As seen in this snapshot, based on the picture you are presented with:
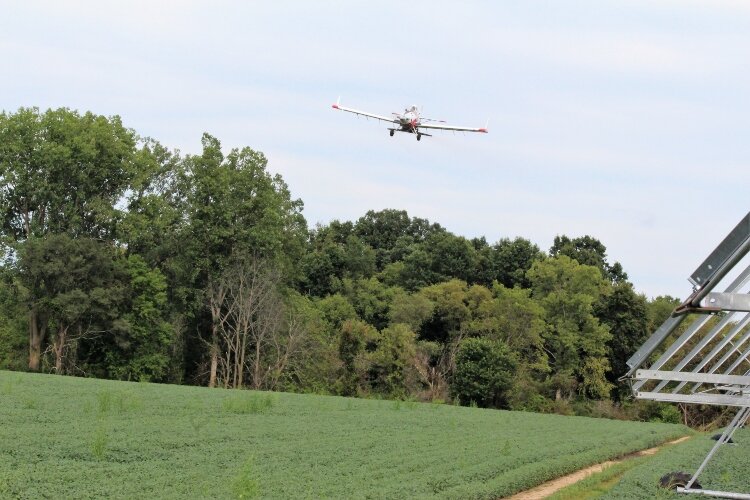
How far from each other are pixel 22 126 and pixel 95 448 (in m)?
44.8

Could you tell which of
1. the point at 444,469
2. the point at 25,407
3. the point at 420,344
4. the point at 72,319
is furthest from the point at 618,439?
the point at 72,319

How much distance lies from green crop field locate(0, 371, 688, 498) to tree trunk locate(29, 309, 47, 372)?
23.7 m

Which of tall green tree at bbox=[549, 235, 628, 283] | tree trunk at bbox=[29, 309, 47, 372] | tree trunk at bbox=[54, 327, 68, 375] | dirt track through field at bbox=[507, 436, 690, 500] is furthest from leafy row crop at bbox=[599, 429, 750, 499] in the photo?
tall green tree at bbox=[549, 235, 628, 283]

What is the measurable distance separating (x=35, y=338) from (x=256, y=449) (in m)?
41.4

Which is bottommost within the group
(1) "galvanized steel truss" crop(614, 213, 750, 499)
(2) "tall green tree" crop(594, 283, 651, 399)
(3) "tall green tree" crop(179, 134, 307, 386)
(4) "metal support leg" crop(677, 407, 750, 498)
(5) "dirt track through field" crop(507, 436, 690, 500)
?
(5) "dirt track through field" crop(507, 436, 690, 500)

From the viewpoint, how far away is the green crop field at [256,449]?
14.2 m

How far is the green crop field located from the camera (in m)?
14.2

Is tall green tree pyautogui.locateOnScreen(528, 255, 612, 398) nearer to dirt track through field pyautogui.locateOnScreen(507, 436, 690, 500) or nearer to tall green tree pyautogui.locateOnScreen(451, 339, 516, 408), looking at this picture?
tall green tree pyautogui.locateOnScreen(451, 339, 516, 408)

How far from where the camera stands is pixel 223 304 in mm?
61812

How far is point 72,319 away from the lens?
54.7 metres

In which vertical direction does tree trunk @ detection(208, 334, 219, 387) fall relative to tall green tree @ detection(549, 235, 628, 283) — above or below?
below

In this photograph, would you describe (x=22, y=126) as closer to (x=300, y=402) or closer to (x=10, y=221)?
(x=10, y=221)

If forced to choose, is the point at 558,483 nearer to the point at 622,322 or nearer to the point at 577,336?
the point at 577,336

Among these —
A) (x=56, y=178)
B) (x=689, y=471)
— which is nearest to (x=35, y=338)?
(x=56, y=178)
